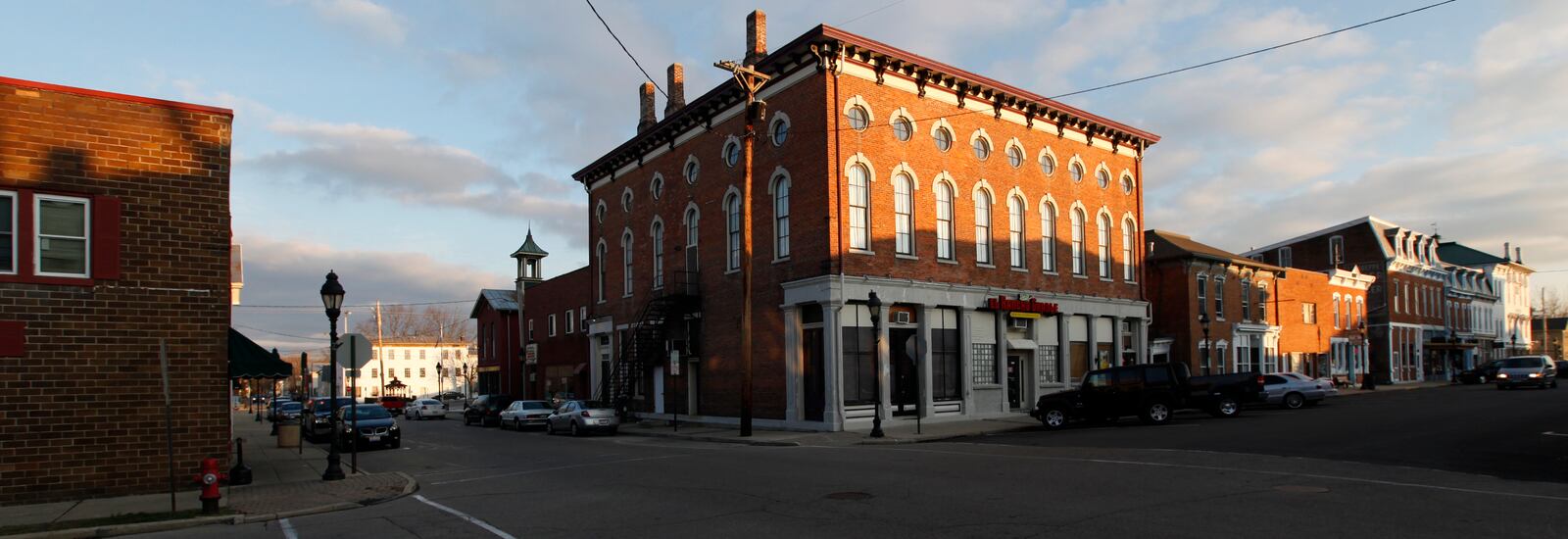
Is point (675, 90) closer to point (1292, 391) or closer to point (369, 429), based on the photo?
point (369, 429)

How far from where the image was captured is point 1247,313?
158 feet

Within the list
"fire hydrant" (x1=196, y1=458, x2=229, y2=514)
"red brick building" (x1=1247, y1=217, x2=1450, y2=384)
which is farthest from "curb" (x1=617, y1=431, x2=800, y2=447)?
"red brick building" (x1=1247, y1=217, x2=1450, y2=384)

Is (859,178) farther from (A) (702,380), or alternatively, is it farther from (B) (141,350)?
(B) (141,350)

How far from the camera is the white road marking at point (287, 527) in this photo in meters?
11.3

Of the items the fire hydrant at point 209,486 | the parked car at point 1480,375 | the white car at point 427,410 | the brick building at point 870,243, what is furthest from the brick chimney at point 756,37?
the parked car at point 1480,375

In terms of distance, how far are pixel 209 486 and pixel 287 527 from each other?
72.1 inches

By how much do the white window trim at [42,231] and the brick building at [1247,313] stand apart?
122 feet

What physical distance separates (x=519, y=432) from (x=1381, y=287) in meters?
56.6

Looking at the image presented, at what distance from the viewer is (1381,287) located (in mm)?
63125

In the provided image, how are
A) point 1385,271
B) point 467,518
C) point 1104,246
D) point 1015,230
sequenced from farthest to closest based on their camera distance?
1. point 1385,271
2. point 1104,246
3. point 1015,230
4. point 467,518

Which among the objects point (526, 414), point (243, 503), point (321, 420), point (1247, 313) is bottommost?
point (526, 414)

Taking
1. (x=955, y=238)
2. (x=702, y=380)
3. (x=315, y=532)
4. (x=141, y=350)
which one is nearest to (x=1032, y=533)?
(x=315, y=532)

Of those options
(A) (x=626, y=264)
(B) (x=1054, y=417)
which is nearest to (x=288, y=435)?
(A) (x=626, y=264)

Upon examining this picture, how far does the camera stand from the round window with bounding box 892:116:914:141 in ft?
95.6
